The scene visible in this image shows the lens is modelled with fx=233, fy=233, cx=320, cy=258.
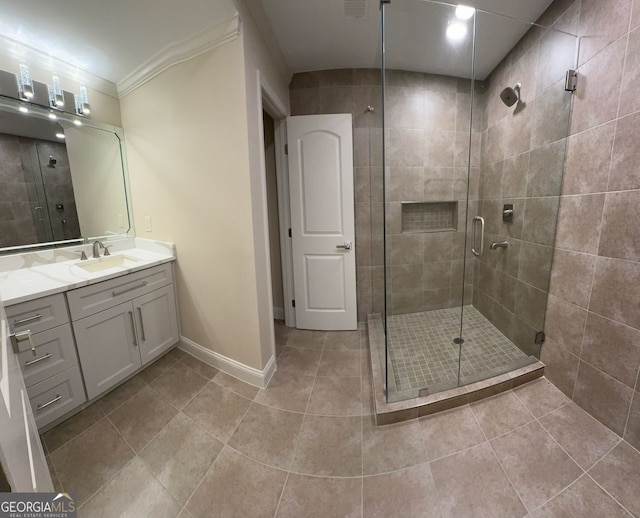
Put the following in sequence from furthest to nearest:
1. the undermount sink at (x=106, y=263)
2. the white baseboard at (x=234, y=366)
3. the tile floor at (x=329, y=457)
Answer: the undermount sink at (x=106, y=263) < the white baseboard at (x=234, y=366) < the tile floor at (x=329, y=457)

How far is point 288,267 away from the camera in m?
2.38

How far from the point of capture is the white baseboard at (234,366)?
65.2 inches

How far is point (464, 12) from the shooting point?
4.89ft

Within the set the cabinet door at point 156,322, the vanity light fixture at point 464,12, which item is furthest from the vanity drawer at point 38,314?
the vanity light fixture at point 464,12

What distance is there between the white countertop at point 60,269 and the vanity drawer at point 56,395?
49cm

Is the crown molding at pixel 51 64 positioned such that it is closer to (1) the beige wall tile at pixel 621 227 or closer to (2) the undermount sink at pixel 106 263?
(2) the undermount sink at pixel 106 263

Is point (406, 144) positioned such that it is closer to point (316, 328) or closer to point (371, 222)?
point (371, 222)

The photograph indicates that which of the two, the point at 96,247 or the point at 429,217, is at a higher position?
the point at 429,217

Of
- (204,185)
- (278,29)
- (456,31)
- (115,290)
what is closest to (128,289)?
(115,290)

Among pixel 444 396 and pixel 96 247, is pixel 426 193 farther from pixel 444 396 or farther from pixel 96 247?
pixel 96 247

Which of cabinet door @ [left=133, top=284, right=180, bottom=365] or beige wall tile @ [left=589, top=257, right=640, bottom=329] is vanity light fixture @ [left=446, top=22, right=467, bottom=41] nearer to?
beige wall tile @ [left=589, top=257, right=640, bottom=329]

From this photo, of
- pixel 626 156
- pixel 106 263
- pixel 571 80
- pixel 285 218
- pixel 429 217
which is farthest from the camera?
pixel 285 218

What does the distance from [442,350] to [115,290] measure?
241 centimetres

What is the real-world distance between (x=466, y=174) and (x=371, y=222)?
89 centimetres
